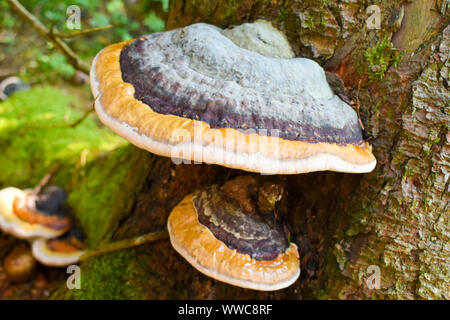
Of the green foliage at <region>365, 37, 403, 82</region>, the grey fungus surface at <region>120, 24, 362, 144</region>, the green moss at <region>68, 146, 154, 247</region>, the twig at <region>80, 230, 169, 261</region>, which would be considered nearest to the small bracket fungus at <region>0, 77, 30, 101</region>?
the green moss at <region>68, 146, 154, 247</region>

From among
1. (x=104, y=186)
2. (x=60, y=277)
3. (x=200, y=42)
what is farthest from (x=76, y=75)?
(x=200, y=42)

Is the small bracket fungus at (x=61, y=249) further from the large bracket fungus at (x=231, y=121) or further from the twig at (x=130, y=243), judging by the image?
the large bracket fungus at (x=231, y=121)

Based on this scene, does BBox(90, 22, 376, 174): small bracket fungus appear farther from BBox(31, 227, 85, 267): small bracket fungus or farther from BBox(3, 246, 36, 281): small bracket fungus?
BBox(3, 246, 36, 281): small bracket fungus

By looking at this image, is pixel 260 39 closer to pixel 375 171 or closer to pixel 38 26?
pixel 375 171

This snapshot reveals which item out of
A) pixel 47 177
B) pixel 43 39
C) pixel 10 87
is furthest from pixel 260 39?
pixel 43 39

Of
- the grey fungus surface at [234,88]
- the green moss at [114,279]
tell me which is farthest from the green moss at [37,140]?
the grey fungus surface at [234,88]

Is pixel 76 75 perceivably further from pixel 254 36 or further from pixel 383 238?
pixel 383 238
